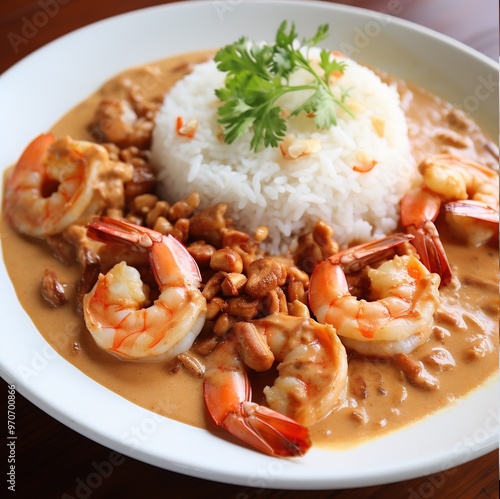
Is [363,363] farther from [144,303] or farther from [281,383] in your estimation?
[144,303]

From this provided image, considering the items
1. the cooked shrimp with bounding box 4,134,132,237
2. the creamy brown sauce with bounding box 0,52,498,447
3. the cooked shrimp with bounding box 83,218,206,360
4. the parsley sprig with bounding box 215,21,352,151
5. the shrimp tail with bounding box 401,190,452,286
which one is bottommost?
the creamy brown sauce with bounding box 0,52,498,447

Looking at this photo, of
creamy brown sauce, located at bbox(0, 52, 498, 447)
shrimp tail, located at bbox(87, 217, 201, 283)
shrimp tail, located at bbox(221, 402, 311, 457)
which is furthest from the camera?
shrimp tail, located at bbox(87, 217, 201, 283)

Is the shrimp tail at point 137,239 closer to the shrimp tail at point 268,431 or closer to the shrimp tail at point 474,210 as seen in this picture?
the shrimp tail at point 268,431

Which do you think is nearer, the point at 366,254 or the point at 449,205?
the point at 366,254

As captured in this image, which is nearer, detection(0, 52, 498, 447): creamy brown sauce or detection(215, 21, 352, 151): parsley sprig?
detection(0, 52, 498, 447): creamy brown sauce

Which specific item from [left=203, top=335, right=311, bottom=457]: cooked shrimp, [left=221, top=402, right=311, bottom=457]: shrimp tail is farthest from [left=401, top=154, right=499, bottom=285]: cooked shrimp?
[left=221, top=402, right=311, bottom=457]: shrimp tail

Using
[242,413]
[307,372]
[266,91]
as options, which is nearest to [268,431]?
[242,413]

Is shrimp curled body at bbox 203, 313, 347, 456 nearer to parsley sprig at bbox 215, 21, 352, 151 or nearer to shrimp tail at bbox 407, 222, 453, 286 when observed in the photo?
shrimp tail at bbox 407, 222, 453, 286
